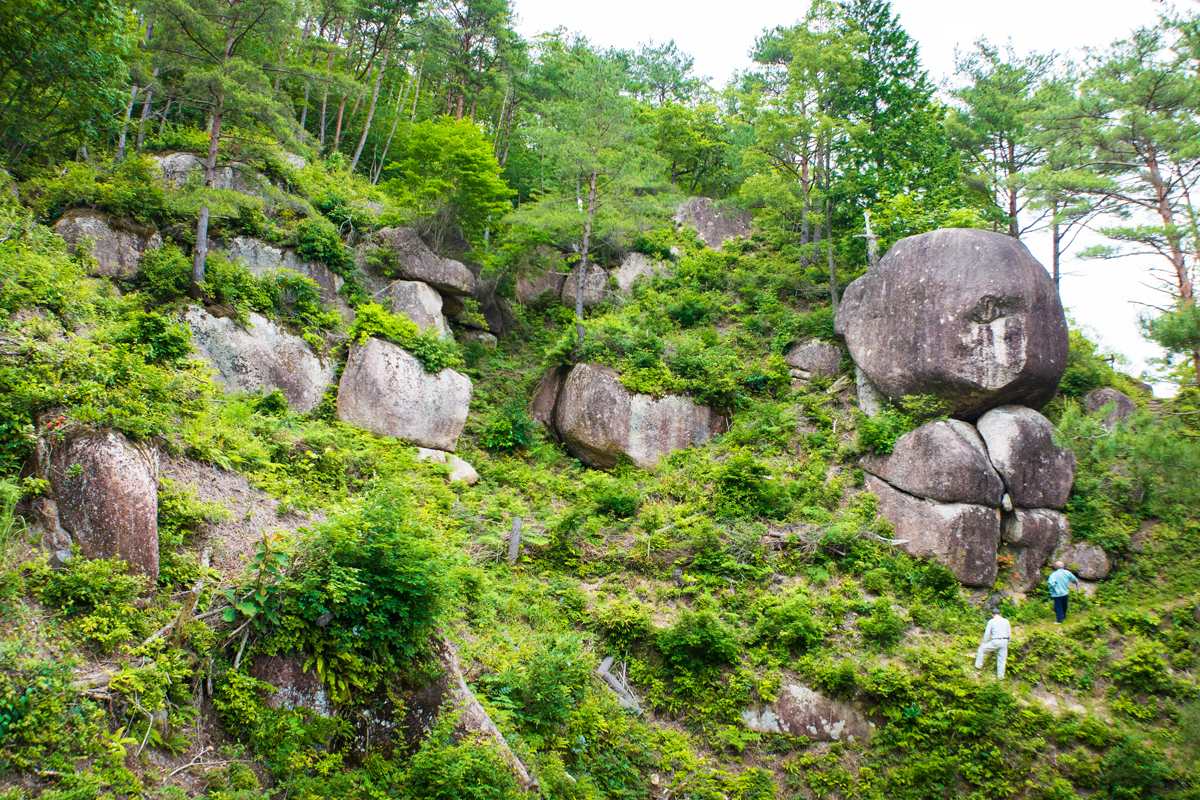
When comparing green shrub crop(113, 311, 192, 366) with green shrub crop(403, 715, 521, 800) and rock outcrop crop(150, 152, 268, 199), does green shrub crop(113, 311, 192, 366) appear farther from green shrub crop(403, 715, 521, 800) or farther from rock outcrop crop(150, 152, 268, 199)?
green shrub crop(403, 715, 521, 800)

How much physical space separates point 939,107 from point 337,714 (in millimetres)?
24971

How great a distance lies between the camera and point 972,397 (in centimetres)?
1448

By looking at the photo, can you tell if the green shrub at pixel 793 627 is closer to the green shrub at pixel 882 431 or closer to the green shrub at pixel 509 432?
the green shrub at pixel 882 431

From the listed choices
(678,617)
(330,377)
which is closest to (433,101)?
(330,377)

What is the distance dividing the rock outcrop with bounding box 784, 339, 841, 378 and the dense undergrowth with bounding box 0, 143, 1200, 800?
1.39 ft

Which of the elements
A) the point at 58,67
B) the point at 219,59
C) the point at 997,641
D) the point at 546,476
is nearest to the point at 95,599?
the point at 546,476

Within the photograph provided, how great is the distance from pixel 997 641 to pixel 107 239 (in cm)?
1982

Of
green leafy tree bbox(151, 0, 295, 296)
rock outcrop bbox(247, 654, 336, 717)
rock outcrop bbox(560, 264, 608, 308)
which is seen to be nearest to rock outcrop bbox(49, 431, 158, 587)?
rock outcrop bbox(247, 654, 336, 717)

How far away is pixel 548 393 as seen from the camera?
18.9 m

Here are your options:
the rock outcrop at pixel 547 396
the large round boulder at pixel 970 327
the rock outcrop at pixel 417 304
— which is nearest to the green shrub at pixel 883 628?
the large round boulder at pixel 970 327

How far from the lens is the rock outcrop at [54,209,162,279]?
12670mm

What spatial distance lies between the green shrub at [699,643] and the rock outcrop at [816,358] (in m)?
9.79

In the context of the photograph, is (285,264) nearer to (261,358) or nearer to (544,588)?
(261,358)

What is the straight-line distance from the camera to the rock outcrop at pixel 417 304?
59.2 ft
